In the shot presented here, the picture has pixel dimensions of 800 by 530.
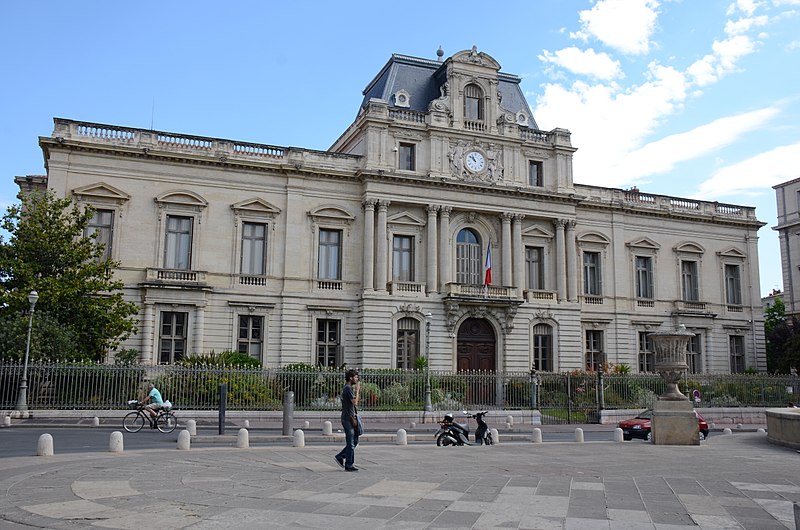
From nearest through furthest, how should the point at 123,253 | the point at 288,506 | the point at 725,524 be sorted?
the point at 725,524 < the point at 288,506 < the point at 123,253

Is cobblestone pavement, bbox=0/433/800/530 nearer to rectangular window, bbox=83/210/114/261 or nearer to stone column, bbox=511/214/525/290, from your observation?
rectangular window, bbox=83/210/114/261

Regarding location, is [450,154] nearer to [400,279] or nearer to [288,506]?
[400,279]

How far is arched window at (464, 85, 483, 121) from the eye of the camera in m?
41.2

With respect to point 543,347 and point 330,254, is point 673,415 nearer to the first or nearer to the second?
point 543,347

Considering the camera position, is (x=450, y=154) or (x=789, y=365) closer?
(x=450, y=154)

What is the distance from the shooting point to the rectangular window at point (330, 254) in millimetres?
38594

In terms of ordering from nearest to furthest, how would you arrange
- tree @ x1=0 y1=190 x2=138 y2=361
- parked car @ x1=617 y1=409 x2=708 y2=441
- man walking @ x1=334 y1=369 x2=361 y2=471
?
man walking @ x1=334 y1=369 x2=361 y2=471 → parked car @ x1=617 y1=409 x2=708 y2=441 → tree @ x1=0 y1=190 x2=138 y2=361

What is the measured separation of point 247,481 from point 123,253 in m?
25.7

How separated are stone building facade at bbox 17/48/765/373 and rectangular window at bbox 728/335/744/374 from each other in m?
2.18

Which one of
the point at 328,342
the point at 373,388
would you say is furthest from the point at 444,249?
the point at 373,388

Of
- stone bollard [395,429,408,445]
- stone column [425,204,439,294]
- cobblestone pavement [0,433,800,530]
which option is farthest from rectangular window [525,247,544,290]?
cobblestone pavement [0,433,800,530]

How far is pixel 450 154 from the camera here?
39969 millimetres

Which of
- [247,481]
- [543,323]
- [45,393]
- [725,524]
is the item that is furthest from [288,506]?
[543,323]

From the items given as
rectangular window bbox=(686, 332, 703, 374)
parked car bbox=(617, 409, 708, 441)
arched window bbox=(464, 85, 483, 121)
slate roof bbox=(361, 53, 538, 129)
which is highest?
slate roof bbox=(361, 53, 538, 129)
